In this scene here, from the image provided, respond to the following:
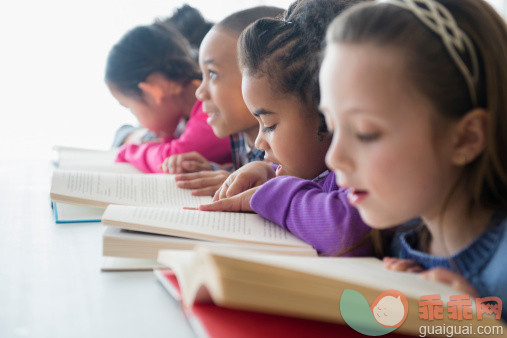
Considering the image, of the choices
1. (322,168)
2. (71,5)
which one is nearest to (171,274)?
(322,168)

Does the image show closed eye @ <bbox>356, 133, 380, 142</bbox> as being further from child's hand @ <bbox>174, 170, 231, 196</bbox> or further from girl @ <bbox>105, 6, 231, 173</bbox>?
girl @ <bbox>105, 6, 231, 173</bbox>

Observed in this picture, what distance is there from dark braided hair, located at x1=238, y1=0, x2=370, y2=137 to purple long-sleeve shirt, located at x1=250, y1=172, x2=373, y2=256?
0.54 ft

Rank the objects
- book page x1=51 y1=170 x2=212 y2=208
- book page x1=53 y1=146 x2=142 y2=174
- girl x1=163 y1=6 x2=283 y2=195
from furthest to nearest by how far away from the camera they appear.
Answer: book page x1=53 y1=146 x2=142 y2=174
girl x1=163 y1=6 x2=283 y2=195
book page x1=51 y1=170 x2=212 y2=208

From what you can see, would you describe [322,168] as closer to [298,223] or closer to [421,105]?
[298,223]

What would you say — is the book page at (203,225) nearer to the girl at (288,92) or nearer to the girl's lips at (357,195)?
the girl at (288,92)

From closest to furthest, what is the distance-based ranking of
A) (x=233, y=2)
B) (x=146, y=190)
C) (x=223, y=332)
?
1. (x=223, y=332)
2. (x=146, y=190)
3. (x=233, y=2)

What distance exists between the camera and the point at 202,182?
1.14 metres

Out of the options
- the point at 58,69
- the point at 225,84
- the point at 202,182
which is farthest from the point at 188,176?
the point at 58,69

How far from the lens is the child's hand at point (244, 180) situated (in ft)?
3.12

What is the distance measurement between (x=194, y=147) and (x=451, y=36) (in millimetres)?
1103

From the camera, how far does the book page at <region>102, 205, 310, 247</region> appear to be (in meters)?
0.70

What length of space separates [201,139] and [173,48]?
1.45 feet

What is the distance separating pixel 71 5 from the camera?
9.57ft

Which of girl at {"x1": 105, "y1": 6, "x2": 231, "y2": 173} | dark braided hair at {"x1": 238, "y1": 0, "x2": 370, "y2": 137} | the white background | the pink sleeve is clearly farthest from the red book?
the white background
